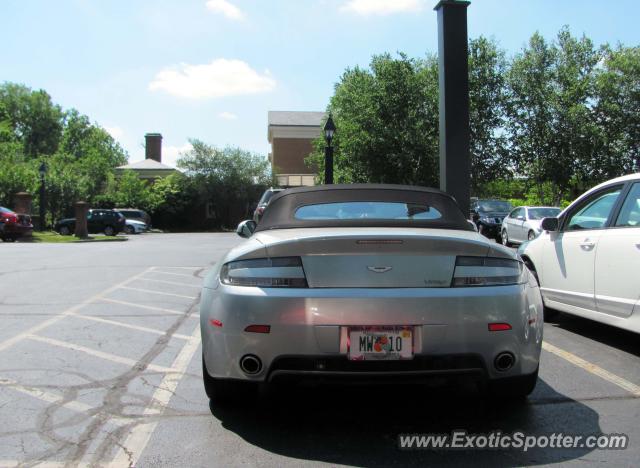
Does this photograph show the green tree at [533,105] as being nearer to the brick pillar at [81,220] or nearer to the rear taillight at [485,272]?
the brick pillar at [81,220]

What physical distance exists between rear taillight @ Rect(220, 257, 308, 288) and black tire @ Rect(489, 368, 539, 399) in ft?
4.22

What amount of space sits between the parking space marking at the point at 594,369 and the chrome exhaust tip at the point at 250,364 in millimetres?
2755

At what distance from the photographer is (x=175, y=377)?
4.64 m

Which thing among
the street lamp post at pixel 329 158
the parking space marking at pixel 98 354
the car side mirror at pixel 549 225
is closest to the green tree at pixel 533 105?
the street lamp post at pixel 329 158

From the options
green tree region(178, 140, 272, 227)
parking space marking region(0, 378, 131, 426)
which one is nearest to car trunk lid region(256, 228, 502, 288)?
parking space marking region(0, 378, 131, 426)

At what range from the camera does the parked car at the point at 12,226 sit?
82.2 feet

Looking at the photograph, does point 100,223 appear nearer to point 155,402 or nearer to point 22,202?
point 22,202

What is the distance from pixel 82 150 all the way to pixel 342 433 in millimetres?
81740

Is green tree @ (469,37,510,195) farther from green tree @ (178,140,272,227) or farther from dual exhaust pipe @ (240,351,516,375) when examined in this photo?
dual exhaust pipe @ (240,351,516,375)

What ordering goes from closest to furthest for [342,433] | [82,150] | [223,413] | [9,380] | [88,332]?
[342,433] → [223,413] → [9,380] → [88,332] → [82,150]

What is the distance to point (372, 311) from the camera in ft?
10.4

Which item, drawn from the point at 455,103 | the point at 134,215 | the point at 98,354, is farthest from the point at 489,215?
the point at 134,215

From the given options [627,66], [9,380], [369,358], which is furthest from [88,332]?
[627,66]

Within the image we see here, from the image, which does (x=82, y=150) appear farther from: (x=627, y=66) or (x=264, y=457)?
(x=264, y=457)
